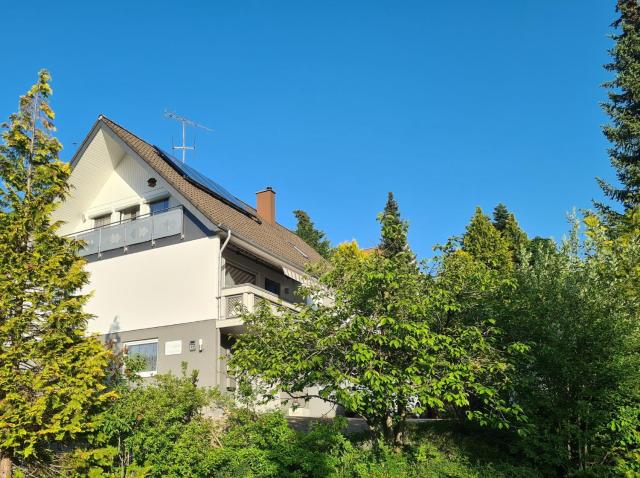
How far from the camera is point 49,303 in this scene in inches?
474

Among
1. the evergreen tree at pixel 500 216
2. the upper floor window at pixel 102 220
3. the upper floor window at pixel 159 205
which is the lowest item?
the upper floor window at pixel 159 205

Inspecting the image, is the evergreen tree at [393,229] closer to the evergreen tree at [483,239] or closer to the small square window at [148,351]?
the small square window at [148,351]

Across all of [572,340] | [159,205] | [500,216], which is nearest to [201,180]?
[159,205]

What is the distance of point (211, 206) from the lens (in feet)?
70.1

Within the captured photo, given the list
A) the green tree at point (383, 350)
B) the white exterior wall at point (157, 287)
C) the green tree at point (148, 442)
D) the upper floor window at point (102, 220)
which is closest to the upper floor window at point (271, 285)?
the white exterior wall at point (157, 287)

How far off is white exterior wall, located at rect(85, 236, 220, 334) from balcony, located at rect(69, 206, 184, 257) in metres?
0.54

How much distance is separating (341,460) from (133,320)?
482 inches

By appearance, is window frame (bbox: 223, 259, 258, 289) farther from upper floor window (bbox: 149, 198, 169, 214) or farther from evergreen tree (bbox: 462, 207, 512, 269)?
evergreen tree (bbox: 462, 207, 512, 269)

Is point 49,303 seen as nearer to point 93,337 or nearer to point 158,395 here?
point 93,337

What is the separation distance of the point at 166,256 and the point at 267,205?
877 cm

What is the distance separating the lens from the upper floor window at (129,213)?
23.3 metres

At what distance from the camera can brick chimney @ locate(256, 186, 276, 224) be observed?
2872 cm

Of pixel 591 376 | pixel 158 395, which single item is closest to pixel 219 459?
pixel 158 395

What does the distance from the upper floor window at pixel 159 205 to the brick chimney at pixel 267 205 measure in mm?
6978
